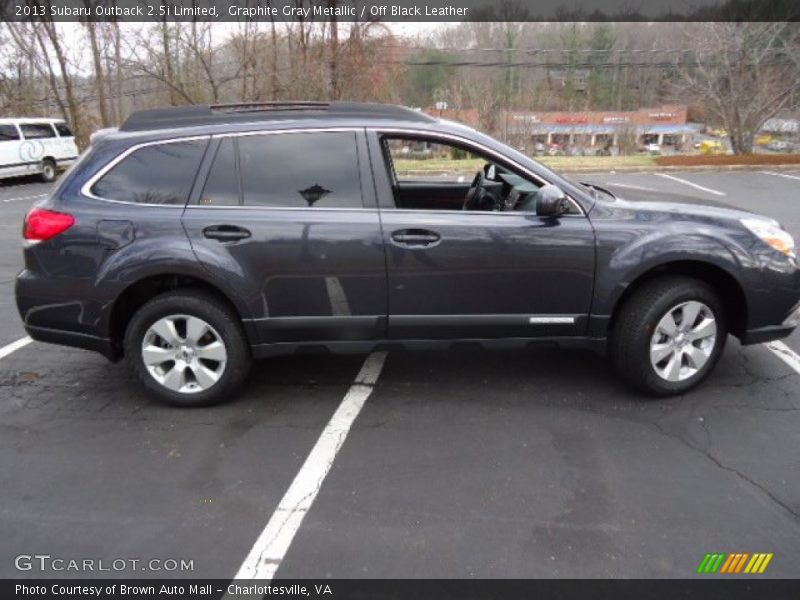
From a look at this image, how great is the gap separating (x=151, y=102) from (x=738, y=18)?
22.4 meters

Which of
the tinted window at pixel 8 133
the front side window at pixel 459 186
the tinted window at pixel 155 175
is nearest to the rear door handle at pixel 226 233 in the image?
the tinted window at pixel 155 175

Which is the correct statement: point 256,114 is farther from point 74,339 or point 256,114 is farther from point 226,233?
point 74,339

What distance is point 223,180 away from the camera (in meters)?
3.46

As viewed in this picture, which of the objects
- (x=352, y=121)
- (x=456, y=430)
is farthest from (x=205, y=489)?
(x=352, y=121)

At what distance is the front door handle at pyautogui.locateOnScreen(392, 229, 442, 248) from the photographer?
134 inches

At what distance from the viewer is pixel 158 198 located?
11.3ft

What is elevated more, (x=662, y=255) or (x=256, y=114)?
(x=256, y=114)

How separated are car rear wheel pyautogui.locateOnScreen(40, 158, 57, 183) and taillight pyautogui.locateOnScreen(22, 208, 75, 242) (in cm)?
1762

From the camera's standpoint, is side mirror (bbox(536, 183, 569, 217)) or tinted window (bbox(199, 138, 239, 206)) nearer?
side mirror (bbox(536, 183, 569, 217))

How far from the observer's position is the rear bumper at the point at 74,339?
3.57 metres

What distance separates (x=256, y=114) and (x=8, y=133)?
17426 mm

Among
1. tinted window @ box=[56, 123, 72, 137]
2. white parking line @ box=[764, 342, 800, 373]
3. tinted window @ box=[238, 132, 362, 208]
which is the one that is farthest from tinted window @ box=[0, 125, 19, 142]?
white parking line @ box=[764, 342, 800, 373]

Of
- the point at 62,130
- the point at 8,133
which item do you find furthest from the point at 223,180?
the point at 62,130

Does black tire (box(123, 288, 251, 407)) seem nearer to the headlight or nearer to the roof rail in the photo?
the roof rail
